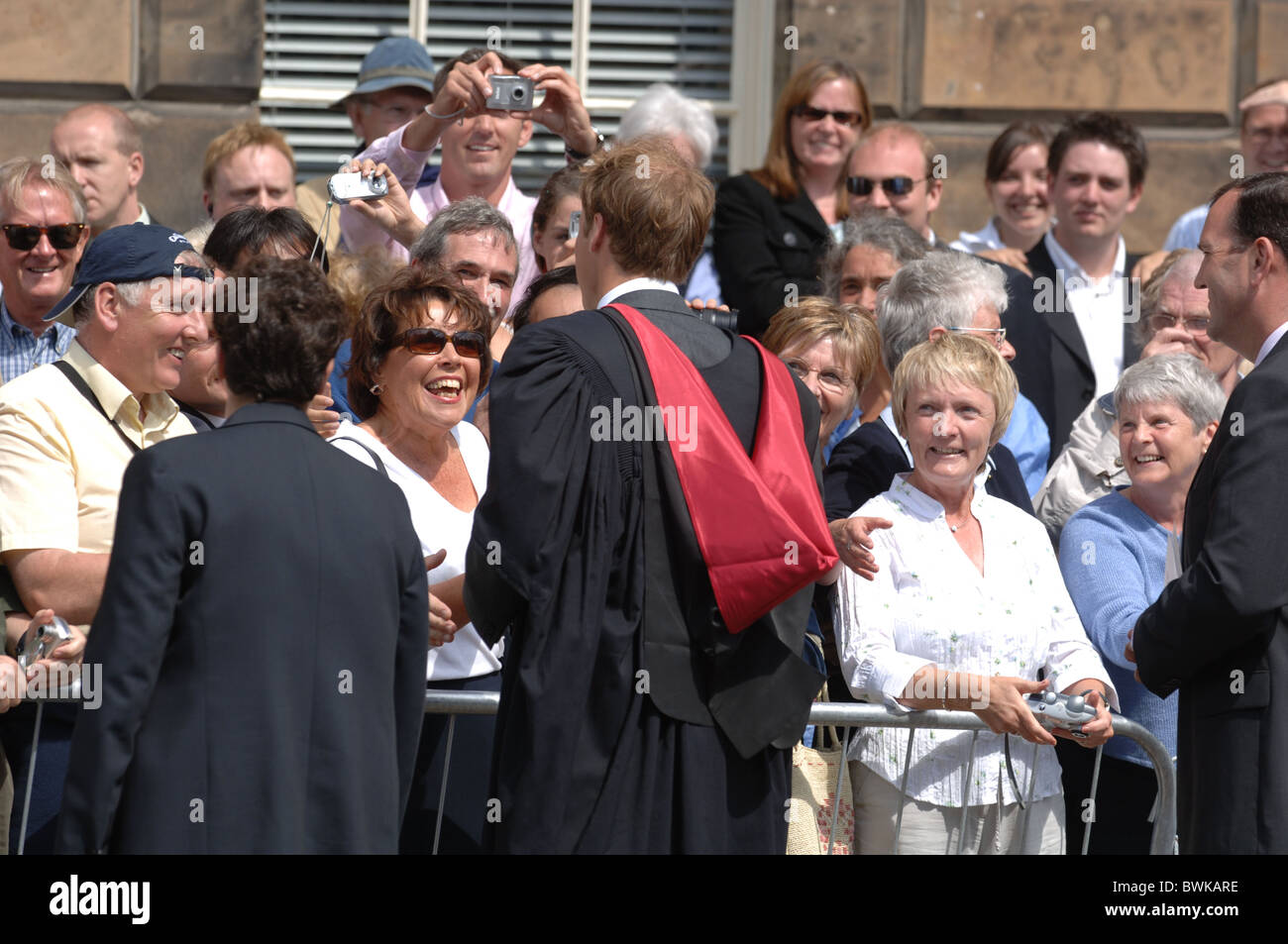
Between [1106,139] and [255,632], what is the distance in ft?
15.0

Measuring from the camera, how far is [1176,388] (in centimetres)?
489

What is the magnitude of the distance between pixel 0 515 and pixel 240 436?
3.08 ft

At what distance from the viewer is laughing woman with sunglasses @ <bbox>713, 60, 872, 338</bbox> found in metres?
6.25

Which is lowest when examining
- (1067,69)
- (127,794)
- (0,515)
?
(127,794)

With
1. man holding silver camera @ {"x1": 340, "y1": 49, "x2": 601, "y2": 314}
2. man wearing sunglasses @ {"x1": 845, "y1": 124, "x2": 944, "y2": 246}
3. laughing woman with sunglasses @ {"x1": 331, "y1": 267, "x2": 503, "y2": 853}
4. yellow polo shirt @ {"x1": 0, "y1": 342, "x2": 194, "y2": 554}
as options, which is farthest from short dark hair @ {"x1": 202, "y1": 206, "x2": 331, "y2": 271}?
man wearing sunglasses @ {"x1": 845, "y1": 124, "x2": 944, "y2": 246}

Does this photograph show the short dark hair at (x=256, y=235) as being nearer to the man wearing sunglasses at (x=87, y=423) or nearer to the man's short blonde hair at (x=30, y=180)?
the man's short blonde hair at (x=30, y=180)

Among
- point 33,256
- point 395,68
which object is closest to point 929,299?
point 395,68

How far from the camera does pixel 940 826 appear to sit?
4.28 m

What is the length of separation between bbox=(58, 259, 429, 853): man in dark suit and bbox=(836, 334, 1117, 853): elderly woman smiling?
4.56 ft

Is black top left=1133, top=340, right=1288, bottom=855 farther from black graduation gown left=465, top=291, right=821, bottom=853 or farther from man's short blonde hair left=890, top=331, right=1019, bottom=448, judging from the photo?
black graduation gown left=465, top=291, right=821, bottom=853

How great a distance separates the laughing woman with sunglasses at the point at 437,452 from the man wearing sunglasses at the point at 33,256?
1.60 metres

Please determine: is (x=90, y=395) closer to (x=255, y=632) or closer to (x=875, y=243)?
(x=255, y=632)

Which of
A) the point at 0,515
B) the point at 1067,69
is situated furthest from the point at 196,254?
the point at 1067,69
